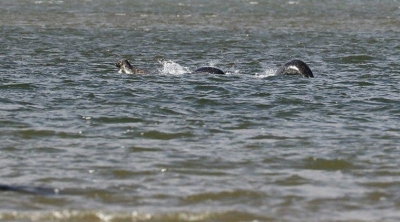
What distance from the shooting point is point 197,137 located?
45.6 ft

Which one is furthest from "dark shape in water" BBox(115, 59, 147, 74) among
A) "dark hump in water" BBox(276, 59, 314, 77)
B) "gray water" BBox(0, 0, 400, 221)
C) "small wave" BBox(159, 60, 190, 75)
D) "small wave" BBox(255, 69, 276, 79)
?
"dark hump in water" BBox(276, 59, 314, 77)

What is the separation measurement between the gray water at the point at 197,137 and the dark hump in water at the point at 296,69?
413 millimetres

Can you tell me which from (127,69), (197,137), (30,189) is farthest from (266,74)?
(30,189)

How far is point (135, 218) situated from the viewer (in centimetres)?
987

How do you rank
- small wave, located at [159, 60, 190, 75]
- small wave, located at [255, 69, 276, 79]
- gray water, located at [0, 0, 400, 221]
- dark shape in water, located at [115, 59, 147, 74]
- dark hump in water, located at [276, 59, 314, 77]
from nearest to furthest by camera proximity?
1. gray water, located at [0, 0, 400, 221]
2. dark hump in water, located at [276, 59, 314, 77]
3. small wave, located at [255, 69, 276, 79]
4. dark shape in water, located at [115, 59, 147, 74]
5. small wave, located at [159, 60, 190, 75]

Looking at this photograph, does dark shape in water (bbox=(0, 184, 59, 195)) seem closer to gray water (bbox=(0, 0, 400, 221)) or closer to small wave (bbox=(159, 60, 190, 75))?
gray water (bbox=(0, 0, 400, 221))

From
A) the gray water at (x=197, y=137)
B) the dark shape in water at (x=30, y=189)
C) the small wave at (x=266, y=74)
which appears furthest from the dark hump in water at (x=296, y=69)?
the dark shape in water at (x=30, y=189)

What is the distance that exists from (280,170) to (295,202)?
4.76 ft

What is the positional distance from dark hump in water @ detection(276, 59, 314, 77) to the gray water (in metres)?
0.41

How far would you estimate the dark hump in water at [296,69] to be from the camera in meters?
21.3

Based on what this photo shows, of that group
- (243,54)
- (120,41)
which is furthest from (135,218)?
(120,41)

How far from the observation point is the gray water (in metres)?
10.4

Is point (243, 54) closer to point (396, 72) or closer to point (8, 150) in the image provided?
point (396, 72)

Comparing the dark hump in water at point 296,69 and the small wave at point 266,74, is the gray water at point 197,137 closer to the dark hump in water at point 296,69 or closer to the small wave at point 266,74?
the small wave at point 266,74
